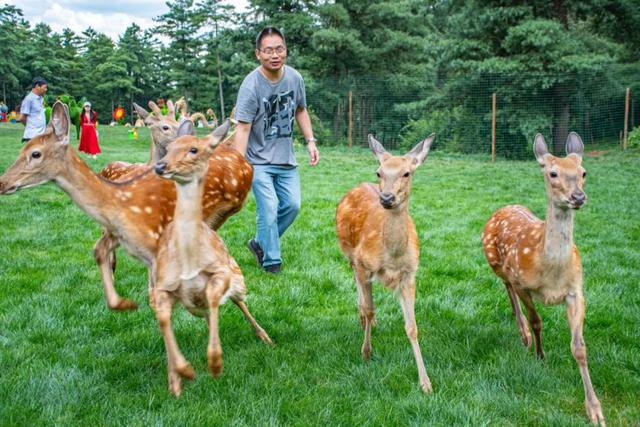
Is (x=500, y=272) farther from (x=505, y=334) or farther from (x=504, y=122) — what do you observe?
(x=504, y=122)

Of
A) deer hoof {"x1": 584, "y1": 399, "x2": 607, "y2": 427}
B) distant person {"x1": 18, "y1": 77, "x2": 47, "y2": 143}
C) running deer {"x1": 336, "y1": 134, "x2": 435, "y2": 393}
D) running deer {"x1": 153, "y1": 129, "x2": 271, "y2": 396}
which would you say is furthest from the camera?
distant person {"x1": 18, "y1": 77, "x2": 47, "y2": 143}

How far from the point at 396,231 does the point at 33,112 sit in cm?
1135

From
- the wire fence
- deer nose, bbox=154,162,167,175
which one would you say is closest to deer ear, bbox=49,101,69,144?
deer nose, bbox=154,162,167,175

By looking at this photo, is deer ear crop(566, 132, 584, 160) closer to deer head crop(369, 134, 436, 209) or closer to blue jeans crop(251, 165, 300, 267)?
deer head crop(369, 134, 436, 209)

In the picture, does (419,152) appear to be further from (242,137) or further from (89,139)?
(89,139)

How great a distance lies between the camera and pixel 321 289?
19.7 ft

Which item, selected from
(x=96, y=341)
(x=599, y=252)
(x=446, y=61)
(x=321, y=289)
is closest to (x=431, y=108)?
(x=446, y=61)

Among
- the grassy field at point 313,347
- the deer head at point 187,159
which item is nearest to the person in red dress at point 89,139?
the grassy field at point 313,347

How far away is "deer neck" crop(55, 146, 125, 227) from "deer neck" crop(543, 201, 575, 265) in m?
2.72

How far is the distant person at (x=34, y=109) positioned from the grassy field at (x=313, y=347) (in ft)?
19.3

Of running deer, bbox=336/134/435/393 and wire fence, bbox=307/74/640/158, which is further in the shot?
wire fence, bbox=307/74/640/158

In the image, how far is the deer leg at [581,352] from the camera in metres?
3.45

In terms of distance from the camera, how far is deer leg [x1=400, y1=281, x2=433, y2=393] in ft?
12.8

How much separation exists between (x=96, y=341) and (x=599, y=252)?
17.4 feet
